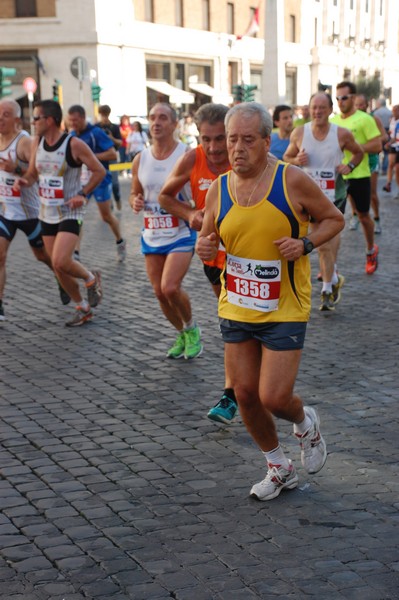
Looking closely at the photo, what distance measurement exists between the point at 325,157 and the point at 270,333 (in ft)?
16.1

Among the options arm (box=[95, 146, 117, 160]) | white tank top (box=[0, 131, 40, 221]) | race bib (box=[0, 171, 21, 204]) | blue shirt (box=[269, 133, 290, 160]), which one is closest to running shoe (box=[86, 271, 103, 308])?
white tank top (box=[0, 131, 40, 221])

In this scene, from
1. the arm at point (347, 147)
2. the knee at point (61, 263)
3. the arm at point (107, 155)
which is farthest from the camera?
the arm at point (107, 155)

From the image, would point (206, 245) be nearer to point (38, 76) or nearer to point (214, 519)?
point (214, 519)

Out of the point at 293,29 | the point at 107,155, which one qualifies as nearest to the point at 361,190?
the point at 107,155

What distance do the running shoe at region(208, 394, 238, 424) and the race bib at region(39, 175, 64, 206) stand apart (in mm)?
3500

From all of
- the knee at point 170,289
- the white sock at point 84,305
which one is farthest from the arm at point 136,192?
the white sock at point 84,305

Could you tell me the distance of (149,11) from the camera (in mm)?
45469

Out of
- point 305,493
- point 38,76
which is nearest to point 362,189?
point 305,493

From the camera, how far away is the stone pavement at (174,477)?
3791 mm

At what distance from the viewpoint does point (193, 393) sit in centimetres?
646

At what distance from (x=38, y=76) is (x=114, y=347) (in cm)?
3643

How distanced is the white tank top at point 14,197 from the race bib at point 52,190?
0.45 m

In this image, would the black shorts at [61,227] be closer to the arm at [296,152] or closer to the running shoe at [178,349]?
the running shoe at [178,349]

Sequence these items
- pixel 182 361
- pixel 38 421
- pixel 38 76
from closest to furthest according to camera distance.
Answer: pixel 38 421, pixel 182 361, pixel 38 76
